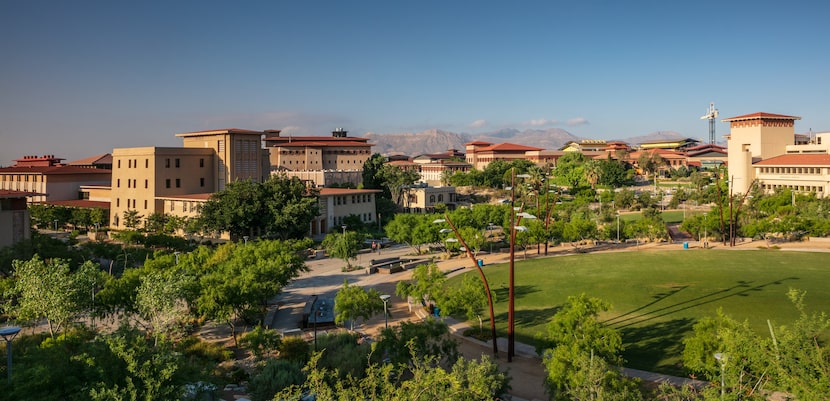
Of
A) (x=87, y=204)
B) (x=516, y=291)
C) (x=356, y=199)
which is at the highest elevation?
(x=356, y=199)

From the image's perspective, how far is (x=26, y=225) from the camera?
46.7 meters

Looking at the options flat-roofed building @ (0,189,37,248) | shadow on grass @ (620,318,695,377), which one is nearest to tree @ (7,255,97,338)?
flat-roofed building @ (0,189,37,248)

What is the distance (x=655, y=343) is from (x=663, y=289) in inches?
479

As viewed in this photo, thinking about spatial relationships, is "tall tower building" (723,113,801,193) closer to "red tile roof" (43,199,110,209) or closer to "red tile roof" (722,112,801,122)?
"red tile roof" (722,112,801,122)

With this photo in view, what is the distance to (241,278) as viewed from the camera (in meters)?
30.2

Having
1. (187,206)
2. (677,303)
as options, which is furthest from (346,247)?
(187,206)

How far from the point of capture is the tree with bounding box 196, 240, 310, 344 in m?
28.5

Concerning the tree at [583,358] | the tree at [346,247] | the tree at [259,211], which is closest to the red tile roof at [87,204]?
the tree at [259,211]

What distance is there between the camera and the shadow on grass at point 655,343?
24453 mm

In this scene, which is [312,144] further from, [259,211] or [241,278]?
[241,278]

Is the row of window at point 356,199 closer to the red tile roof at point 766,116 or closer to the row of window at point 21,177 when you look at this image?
the row of window at point 21,177

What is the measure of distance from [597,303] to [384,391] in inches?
438

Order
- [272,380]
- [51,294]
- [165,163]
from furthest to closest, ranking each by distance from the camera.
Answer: [165,163]
[51,294]
[272,380]

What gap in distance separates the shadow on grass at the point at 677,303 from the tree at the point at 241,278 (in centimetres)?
1804
